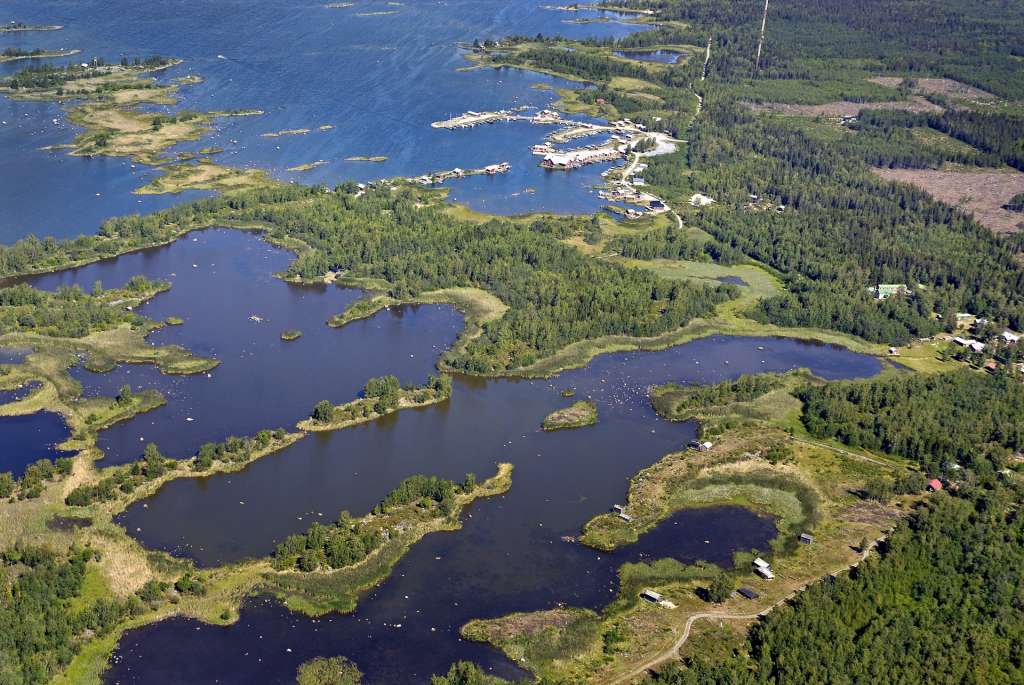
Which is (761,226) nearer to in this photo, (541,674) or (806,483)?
(806,483)

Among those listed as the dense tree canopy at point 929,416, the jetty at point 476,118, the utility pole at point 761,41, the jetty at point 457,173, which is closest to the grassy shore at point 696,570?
the dense tree canopy at point 929,416

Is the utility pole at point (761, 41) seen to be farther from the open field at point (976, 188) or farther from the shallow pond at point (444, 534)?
the shallow pond at point (444, 534)

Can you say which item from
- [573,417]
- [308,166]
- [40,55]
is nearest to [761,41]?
[308,166]

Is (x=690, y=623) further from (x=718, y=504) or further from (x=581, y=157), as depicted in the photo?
(x=581, y=157)

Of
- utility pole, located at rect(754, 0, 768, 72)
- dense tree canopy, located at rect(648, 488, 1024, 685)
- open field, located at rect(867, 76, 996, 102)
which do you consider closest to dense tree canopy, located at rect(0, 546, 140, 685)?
dense tree canopy, located at rect(648, 488, 1024, 685)

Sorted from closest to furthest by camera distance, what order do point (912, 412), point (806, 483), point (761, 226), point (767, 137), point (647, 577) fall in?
1. point (647, 577)
2. point (806, 483)
3. point (912, 412)
4. point (761, 226)
5. point (767, 137)

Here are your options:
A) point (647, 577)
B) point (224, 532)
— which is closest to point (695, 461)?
point (647, 577)
